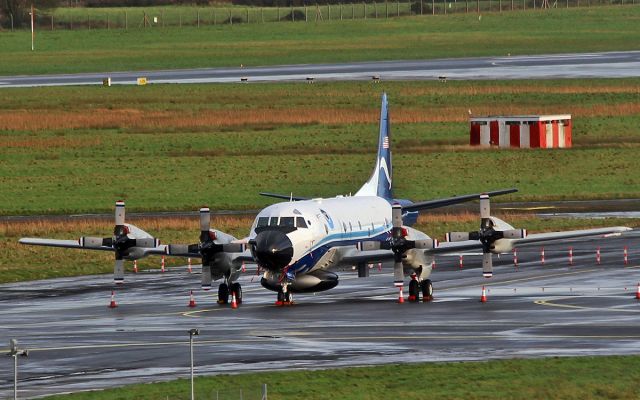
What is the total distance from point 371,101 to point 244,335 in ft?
313

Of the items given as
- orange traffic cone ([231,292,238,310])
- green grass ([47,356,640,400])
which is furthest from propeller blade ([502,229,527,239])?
green grass ([47,356,640,400])

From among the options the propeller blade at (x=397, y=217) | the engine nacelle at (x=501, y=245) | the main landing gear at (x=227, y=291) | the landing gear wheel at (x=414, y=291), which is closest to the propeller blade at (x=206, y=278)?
the main landing gear at (x=227, y=291)

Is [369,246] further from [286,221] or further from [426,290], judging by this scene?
[286,221]

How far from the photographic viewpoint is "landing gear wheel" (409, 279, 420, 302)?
52969 mm

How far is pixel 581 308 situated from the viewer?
49.9 meters

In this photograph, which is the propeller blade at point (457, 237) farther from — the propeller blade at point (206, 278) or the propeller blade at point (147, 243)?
the propeller blade at point (147, 243)

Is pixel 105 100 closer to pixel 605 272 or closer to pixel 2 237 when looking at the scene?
pixel 2 237

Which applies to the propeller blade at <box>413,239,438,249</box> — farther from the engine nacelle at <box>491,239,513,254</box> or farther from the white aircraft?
the engine nacelle at <box>491,239,513,254</box>

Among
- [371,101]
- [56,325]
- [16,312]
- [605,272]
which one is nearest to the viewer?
[56,325]

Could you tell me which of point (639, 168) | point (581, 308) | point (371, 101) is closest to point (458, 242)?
point (581, 308)

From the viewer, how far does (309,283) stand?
5269 cm

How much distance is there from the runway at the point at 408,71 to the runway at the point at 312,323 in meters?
97.1

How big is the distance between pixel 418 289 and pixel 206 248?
295 inches

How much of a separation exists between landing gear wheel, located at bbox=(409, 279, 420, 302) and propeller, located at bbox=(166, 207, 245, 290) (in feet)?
19.6
